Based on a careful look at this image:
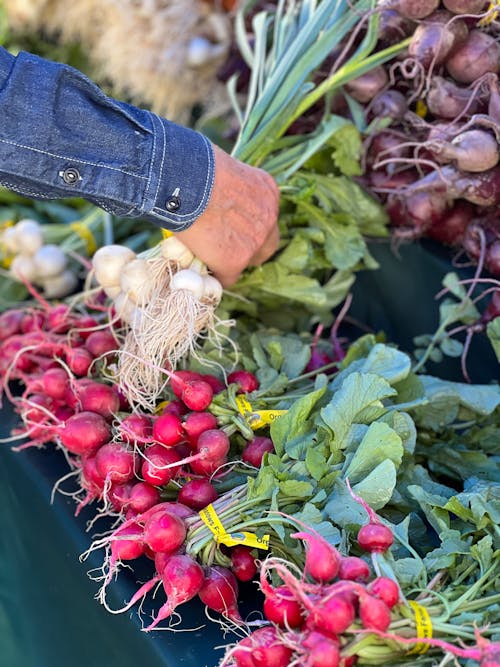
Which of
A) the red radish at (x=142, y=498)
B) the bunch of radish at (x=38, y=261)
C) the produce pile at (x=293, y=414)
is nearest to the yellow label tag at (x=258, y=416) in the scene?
the produce pile at (x=293, y=414)

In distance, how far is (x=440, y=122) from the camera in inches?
61.8

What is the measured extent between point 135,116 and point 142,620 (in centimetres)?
84

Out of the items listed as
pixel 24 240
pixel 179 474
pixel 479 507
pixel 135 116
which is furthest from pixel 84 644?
pixel 24 240

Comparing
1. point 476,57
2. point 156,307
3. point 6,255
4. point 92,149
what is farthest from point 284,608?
point 6,255

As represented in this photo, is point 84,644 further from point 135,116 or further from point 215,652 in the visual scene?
point 135,116

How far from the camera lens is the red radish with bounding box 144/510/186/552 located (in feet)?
3.46

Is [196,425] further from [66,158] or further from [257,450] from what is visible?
[66,158]

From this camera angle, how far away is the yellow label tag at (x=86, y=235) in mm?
2123

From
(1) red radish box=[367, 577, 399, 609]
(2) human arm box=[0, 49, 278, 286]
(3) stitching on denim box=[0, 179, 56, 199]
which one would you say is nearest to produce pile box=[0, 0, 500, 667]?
(1) red radish box=[367, 577, 399, 609]

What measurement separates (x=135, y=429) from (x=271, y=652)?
1.62ft

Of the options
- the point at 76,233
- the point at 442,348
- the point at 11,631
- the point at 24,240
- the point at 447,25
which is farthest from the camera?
the point at 76,233

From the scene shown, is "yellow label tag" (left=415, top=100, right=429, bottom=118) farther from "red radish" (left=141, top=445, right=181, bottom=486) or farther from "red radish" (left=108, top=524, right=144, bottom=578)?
"red radish" (left=108, top=524, right=144, bottom=578)

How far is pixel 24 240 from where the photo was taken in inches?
80.0

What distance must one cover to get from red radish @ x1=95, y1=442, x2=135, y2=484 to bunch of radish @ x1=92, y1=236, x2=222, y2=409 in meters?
0.12
